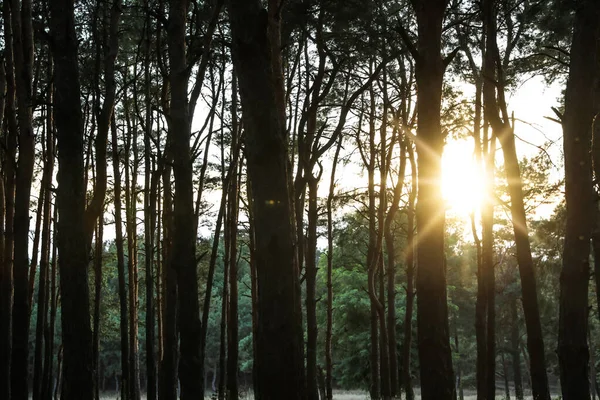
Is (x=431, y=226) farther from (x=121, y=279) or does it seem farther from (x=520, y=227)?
(x=121, y=279)

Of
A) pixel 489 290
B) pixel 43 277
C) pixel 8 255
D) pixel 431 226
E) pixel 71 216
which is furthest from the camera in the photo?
pixel 43 277

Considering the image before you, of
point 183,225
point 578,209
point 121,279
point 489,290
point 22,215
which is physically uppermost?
point 22,215

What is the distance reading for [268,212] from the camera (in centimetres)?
437

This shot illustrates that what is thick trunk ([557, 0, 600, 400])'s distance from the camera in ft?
20.1

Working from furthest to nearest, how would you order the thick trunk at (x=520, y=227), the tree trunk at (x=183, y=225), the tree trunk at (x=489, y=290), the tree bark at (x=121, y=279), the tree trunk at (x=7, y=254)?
the tree bark at (x=121, y=279), the tree trunk at (x=489, y=290), the tree trunk at (x=7, y=254), the thick trunk at (x=520, y=227), the tree trunk at (x=183, y=225)

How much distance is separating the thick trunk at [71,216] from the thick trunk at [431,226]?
11.6ft

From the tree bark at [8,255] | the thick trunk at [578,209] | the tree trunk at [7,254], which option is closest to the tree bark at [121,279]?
the tree trunk at [7,254]

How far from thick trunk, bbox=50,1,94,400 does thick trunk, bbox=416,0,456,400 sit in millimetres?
3550

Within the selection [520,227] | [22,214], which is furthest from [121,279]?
[520,227]

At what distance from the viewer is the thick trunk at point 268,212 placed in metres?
4.16

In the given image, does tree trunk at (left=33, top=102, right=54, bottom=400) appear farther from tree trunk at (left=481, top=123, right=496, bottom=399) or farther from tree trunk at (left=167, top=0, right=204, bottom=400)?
tree trunk at (left=481, top=123, right=496, bottom=399)

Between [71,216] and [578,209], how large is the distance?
5.47 metres

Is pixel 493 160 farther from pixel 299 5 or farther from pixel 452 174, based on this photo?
pixel 299 5

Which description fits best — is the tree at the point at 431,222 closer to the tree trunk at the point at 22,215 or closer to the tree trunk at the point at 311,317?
the tree trunk at the point at 311,317
